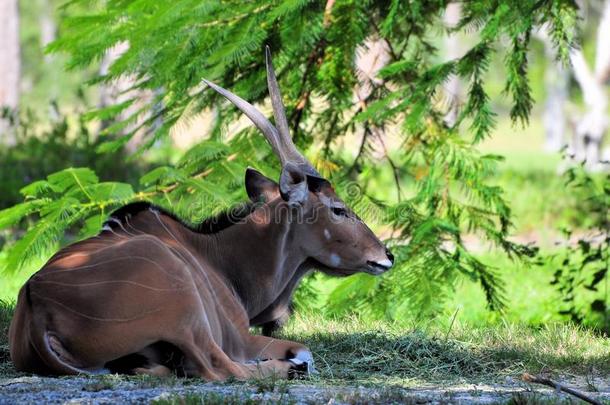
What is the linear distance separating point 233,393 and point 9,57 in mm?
16033

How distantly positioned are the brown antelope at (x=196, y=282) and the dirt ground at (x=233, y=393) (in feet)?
0.68

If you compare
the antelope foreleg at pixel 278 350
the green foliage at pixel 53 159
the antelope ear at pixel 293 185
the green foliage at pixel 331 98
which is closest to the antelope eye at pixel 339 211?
the antelope ear at pixel 293 185

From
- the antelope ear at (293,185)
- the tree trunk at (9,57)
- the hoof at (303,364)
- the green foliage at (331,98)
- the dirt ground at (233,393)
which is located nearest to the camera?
the dirt ground at (233,393)

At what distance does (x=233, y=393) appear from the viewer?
15.0ft

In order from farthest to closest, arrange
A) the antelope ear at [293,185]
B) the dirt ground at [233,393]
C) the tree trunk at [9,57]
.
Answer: the tree trunk at [9,57]
the antelope ear at [293,185]
the dirt ground at [233,393]

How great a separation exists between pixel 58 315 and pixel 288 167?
161 cm

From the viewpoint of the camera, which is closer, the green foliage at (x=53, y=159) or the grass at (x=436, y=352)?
the grass at (x=436, y=352)

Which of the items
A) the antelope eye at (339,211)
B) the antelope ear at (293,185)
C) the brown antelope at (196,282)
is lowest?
the brown antelope at (196,282)

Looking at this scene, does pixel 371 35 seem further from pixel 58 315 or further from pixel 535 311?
pixel 58 315

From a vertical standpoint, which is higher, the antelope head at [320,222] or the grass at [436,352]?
the antelope head at [320,222]

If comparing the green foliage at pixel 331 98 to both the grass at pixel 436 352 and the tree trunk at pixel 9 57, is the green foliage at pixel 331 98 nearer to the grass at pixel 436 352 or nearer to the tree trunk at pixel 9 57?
the grass at pixel 436 352

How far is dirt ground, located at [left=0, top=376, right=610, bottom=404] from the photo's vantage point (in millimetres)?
4363

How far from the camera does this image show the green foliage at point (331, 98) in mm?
7117

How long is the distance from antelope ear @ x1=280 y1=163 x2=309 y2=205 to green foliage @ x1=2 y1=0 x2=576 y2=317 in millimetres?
1051
